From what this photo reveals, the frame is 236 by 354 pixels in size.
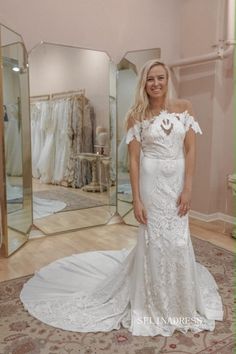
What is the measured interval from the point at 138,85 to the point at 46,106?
190 centimetres

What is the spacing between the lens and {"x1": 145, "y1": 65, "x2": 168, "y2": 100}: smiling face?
197 cm

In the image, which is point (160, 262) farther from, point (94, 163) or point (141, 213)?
point (94, 163)

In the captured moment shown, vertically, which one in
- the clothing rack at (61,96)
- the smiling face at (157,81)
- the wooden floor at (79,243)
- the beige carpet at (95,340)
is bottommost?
the beige carpet at (95,340)

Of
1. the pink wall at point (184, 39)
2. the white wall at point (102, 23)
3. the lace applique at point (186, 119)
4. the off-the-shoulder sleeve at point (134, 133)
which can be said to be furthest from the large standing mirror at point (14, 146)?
the lace applique at point (186, 119)

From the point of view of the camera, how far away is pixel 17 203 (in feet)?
11.4

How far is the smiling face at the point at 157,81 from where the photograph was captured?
6.46 feet

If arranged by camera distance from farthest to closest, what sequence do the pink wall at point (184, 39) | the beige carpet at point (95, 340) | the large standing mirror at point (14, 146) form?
the pink wall at point (184, 39) < the large standing mirror at point (14, 146) < the beige carpet at point (95, 340)

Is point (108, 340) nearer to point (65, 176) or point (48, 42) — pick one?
point (65, 176)

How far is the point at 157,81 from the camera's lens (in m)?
1.97

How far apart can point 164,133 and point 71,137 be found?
2.11m

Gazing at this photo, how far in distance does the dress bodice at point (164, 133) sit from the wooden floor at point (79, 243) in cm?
156

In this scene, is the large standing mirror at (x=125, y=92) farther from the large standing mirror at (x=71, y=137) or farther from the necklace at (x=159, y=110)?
the necklace at (x=159, y=110)

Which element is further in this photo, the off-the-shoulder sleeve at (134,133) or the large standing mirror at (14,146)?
the large standing mirror at (14,146)

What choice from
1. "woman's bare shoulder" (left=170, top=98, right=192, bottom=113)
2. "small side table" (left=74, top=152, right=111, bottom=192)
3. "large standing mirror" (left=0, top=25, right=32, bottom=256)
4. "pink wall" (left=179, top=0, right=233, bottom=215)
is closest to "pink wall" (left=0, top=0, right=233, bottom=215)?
"pink wall" (left=179, top=0, right=233, bottom=215)
